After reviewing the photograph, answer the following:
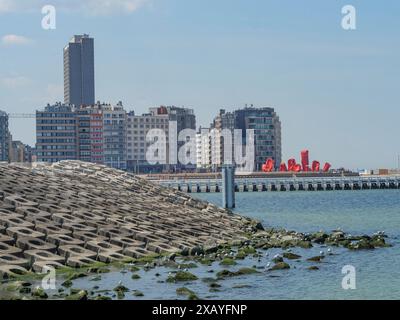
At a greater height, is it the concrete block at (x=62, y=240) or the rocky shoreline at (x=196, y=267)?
the concrete block at (x=62, y=240)

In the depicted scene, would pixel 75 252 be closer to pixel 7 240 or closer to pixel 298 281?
pixel 7 240

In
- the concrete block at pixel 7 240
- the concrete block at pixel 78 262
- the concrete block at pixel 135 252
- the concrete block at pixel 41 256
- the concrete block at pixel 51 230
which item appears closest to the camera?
the concrete block at pixel 41 256

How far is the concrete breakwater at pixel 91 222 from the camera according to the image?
37.8m

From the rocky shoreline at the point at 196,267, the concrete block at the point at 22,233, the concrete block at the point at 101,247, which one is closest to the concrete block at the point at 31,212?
the concrete block at the point at 22,233

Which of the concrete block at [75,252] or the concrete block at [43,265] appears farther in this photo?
the concrete block at [75,252]

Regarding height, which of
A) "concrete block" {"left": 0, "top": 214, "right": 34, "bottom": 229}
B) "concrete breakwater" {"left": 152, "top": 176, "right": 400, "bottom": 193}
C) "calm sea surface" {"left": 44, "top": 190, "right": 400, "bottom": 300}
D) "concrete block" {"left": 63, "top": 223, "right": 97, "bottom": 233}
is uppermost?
"concrete block" {"left": 0, "top": 214, "right": 34, "bottom": 229}

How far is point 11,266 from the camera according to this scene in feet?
112

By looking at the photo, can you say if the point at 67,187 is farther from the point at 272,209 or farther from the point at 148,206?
the point at 272,209

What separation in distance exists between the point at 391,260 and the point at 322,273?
6.80 m

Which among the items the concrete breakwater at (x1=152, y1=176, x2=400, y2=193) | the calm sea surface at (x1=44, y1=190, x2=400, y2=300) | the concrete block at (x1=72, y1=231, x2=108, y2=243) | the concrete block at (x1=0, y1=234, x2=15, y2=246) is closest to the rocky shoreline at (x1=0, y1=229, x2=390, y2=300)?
the calm sea surface at (x1=44, y1=190, x2=400, y2=300)

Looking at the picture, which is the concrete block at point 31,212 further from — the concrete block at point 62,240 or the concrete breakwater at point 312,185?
the concrete breakwater at point 312,185

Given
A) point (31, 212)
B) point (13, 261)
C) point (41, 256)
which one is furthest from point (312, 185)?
point (13, 261)

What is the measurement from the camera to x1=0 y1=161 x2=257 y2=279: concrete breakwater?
1490 inches

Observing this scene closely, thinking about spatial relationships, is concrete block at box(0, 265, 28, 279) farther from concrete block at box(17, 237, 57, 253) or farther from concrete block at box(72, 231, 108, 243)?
concrete block at box(72, 231, 108, 243)
